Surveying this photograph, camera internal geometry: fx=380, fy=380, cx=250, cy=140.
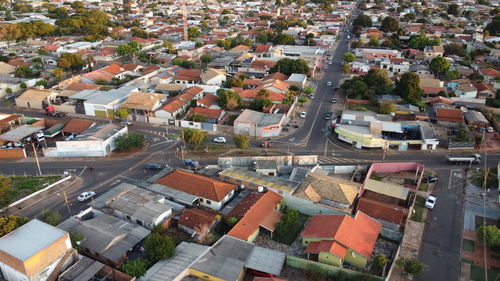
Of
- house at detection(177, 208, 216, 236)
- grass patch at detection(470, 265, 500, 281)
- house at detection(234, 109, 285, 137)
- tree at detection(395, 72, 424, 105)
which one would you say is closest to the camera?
grass patch at detection(470, 265, 500, 281)

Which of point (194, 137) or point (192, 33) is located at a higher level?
point (192, 33)

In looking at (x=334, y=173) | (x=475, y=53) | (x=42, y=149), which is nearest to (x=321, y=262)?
(x=334, y=173)

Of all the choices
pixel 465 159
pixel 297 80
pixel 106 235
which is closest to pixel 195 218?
pixel 106 235

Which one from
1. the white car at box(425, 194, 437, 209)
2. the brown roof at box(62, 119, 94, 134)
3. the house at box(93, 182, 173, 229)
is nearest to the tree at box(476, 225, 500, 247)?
the white car at box(425, 194, 437, 209)

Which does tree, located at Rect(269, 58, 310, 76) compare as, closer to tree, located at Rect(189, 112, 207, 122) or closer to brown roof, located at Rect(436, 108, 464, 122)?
tree, located at Rect(189, 112, 207, 122)

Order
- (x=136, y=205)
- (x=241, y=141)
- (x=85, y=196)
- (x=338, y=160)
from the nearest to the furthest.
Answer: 1. (x=136, y=205)
2. (x=85, y=196)
3. (x=338, y=160)
4. (x=241, y=141)

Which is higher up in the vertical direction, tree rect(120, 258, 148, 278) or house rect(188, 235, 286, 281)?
tree rect(120, 258, 148, 278)

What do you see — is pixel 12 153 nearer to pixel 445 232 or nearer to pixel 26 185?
pixel 26 185
